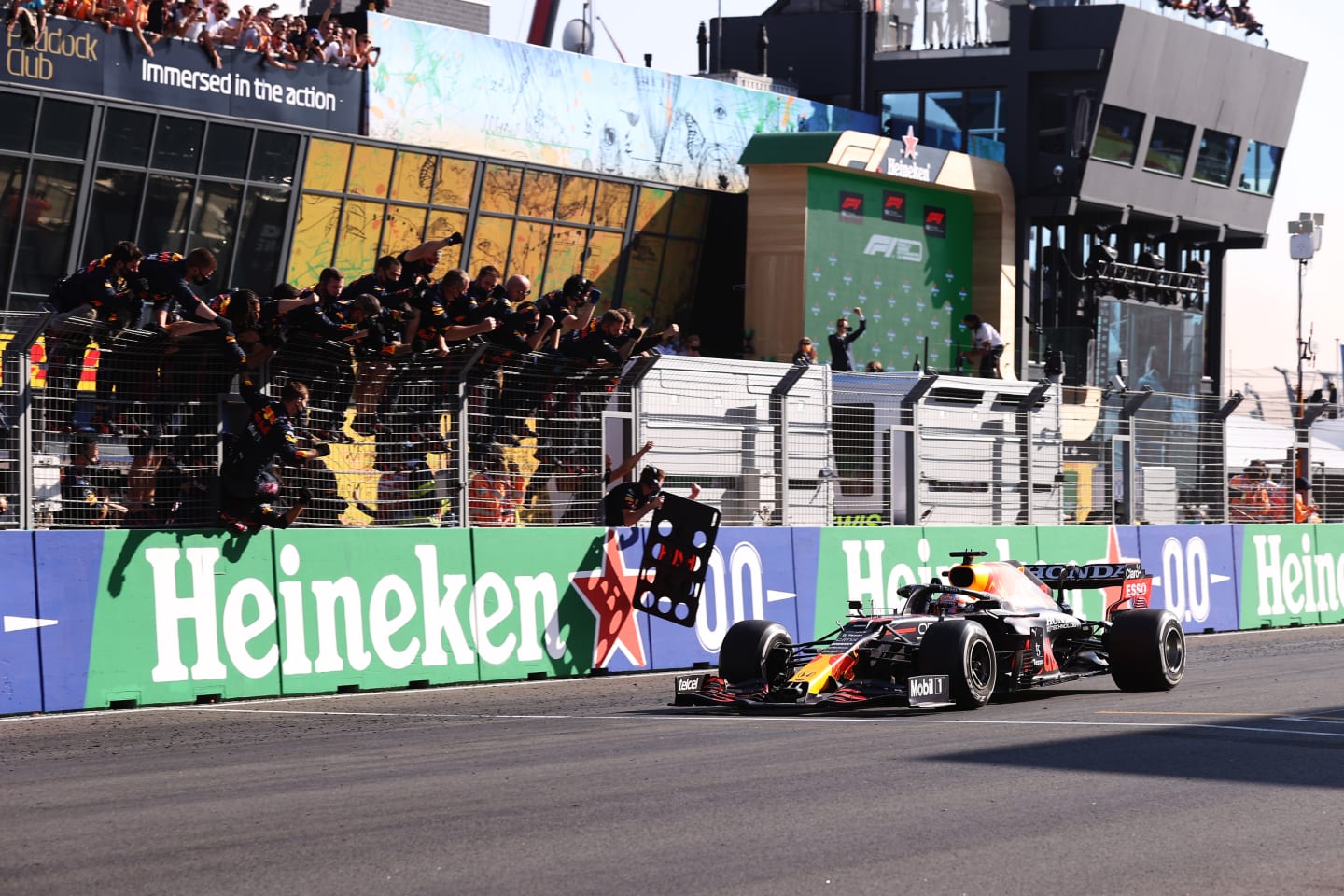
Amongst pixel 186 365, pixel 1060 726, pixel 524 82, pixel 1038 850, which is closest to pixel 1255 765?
pixel 1060 726

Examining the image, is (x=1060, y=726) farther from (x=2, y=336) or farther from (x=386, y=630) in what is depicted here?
(x=2, y=336)

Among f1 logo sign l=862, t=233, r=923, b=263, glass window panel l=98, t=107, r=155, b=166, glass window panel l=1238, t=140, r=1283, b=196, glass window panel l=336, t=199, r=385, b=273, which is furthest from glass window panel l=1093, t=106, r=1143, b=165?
glass window panel l=98, t=107, r=155, b=166

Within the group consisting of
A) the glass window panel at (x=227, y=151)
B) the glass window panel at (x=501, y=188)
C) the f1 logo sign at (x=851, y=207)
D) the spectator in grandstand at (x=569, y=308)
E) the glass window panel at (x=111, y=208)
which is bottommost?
the spectator in grandstand at (x=569, y=308)

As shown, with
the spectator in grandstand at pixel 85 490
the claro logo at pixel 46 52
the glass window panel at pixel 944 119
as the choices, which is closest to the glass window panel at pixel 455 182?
the claro logo at pixel 46 52

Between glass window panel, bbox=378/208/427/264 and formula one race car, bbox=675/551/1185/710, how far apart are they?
61.2ft

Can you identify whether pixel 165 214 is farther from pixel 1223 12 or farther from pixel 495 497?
pixel 1223 12

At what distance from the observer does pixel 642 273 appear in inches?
1448

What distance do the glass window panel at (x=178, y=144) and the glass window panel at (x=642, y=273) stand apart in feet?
34.2

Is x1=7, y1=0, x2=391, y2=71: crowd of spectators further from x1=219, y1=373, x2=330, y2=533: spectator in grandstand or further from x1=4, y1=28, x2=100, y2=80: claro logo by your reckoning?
x1=219, y1=373, x2=330, y2=533: spectator in grandstand

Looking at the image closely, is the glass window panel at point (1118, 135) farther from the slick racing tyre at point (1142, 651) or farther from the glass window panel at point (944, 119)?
the slick racing tyre at point (1142, 651)

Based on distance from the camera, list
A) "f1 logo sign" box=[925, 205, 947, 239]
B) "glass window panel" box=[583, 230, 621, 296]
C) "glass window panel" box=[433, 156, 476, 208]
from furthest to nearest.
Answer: "f1 logo sign" box=[925, 205, 947, 239] < "glass window panel" box=[583, 230, 621, 296] < "glass window panel" box=[433, 156, 476, 208]

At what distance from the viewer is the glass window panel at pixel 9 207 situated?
26031mm

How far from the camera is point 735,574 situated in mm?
17281

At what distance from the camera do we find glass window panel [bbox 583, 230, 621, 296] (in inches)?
1399
